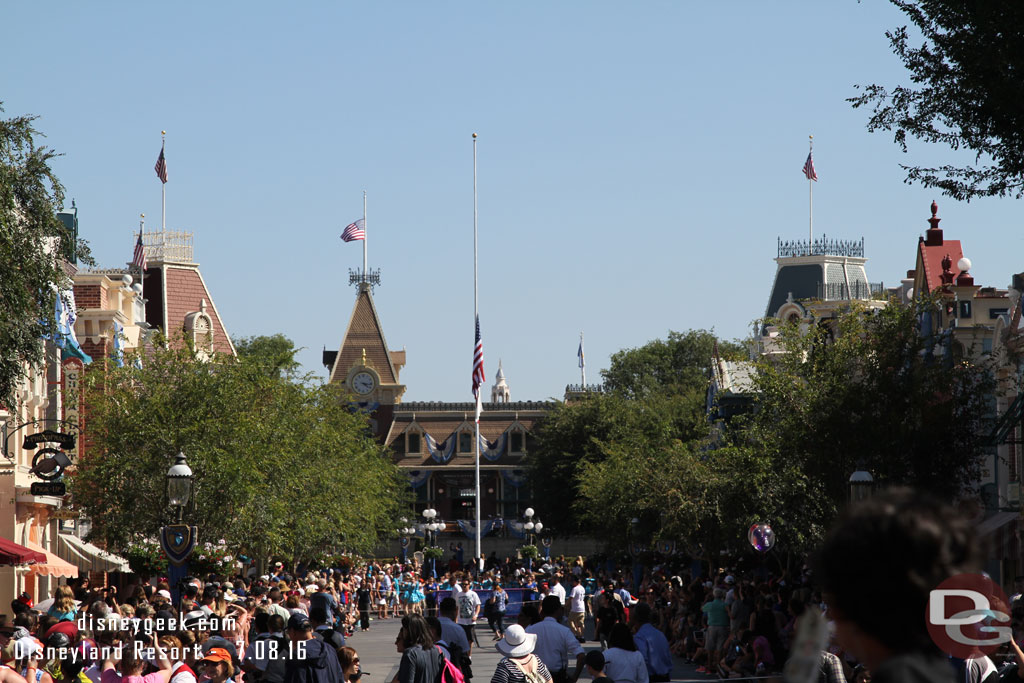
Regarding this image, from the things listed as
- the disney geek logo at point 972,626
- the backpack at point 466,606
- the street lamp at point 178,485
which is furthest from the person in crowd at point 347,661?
the backpack at point 466,606

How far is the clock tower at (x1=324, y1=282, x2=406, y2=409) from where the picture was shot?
335 ft

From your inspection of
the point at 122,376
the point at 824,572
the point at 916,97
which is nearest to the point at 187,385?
the point at 122,376

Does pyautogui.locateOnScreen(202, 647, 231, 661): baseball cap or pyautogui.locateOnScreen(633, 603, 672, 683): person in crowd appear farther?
pyautogui.locateOnScreen(633, 603, 672, 683): person in crowd

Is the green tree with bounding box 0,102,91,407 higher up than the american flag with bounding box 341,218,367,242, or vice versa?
the american flag with bounding box 341,218,367,242

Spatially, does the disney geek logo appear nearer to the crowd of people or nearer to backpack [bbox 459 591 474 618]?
the crowd of people

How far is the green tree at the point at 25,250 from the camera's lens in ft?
52.3

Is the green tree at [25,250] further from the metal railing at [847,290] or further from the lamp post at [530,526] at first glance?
the metal railing at [847,290]

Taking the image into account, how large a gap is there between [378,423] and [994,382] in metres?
74.4

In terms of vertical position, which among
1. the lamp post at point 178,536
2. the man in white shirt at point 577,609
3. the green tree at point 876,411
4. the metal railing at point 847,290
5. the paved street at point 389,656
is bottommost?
the paved street at point 389,656

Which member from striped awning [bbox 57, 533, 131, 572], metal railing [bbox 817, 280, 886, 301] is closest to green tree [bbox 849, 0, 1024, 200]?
striped awning [bbox 57, 533, 131, 572]

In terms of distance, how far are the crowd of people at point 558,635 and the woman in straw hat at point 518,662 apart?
0.04ft

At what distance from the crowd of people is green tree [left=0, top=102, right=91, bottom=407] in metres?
3.01

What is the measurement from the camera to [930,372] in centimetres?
2972

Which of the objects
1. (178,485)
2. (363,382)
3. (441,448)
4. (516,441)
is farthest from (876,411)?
(363,382)
